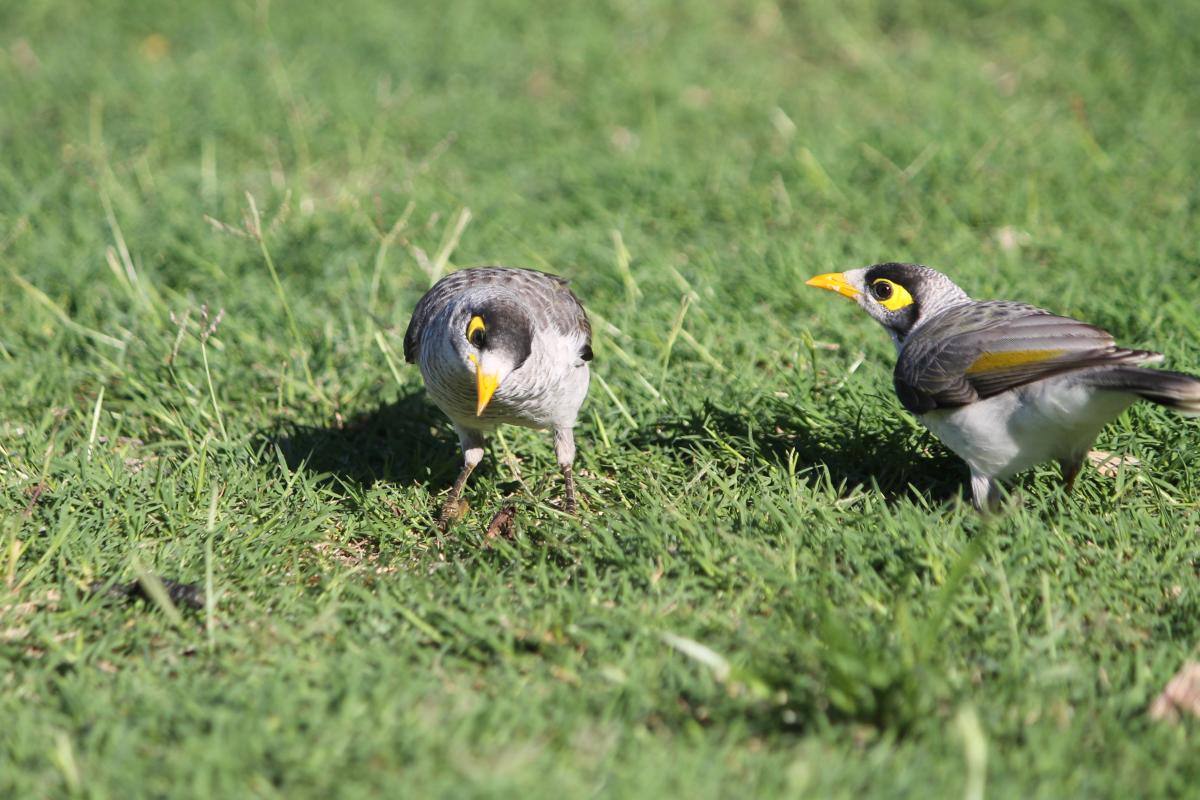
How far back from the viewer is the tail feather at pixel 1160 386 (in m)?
3.95

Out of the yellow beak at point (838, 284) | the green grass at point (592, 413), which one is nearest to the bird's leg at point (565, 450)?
the green grass at point (592, 413)

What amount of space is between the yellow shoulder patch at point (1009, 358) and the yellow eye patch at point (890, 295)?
0.74 meters

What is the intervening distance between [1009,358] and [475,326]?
204 centimetres

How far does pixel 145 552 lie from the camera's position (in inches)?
179

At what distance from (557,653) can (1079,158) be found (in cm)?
563

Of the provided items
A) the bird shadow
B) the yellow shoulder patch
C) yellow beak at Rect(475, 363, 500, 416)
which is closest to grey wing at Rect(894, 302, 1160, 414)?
the yellow shoulder patch

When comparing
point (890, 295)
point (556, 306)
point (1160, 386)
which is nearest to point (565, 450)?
point (556, 306)

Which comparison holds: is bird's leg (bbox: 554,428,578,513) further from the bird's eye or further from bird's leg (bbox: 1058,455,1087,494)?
bird's leg (bbox: 1058,455,1087,494)

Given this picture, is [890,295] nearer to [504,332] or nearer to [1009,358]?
[1009,358]

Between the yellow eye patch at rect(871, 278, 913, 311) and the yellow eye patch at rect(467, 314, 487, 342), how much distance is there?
5.99 feet

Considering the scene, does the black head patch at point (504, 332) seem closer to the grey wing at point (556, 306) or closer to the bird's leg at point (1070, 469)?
the grey wing at point (556, 306)

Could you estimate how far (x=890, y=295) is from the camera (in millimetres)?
5262

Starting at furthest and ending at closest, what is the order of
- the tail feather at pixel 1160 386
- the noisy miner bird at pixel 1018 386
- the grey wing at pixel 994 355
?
the grey wing at pixel 994 355 < the noisy miner bird at pixel 1018 386 < the tail feather at pixel 1160 386

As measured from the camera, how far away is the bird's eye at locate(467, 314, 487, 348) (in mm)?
4621
